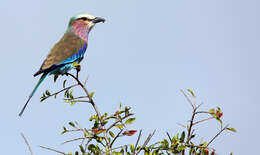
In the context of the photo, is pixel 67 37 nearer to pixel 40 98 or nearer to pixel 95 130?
pixel 40 98

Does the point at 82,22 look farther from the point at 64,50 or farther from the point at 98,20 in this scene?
the point at 64,50

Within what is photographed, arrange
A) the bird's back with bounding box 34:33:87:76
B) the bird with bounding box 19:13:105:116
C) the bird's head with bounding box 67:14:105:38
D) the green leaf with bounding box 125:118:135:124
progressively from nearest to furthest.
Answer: the green leaf with bounding box 125:118:135:124, the bird with bounding box 19:13:105:116, the bird's back with bounding box 34:33:87:76, the bird's head with bounding box 67:14:105:38

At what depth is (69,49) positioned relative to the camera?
6578 millimetres

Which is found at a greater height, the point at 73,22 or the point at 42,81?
the point at 73,22

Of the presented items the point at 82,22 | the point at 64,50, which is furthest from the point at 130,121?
the point at 82,22

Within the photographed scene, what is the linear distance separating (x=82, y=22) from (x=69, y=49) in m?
0.99

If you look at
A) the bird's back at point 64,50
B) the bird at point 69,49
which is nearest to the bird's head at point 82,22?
the bird at point 69,49

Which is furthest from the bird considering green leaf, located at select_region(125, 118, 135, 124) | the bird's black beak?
green leaf, located at select_region(125, 118, 135, 124)

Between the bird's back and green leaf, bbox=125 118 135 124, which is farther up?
the bird's back

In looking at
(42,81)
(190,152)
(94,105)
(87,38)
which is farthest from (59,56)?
(190,152)

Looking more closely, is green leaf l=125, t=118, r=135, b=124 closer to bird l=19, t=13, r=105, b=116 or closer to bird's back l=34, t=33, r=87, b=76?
bird l=19, t=13, r=105, b=116

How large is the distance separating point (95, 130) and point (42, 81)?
2329 mm

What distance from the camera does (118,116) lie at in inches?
149

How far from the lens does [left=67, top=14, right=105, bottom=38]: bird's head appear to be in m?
7.35
